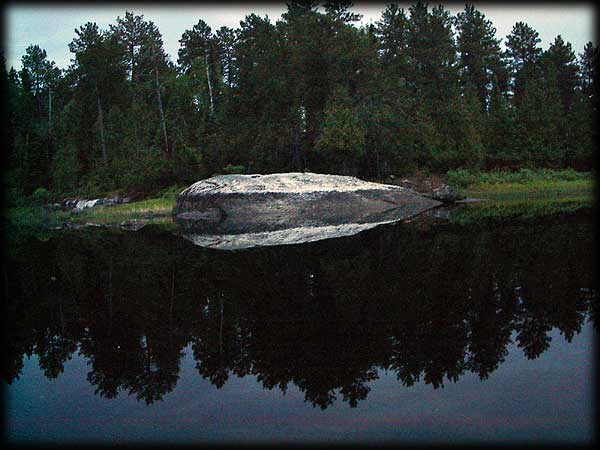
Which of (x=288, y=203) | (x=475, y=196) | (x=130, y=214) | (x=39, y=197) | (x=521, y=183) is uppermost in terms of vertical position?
(x=39, y=197)

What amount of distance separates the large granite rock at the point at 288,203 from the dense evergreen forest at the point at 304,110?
8.27 metres

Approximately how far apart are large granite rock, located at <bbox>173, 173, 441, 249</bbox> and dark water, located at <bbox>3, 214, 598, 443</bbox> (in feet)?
31.0

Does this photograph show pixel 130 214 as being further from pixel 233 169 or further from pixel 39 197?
pixel 39 197

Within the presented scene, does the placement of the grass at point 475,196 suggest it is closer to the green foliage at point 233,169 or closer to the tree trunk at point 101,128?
the green foliage at point 233,169

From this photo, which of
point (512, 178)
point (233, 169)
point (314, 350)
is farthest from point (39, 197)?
point (314, 350)

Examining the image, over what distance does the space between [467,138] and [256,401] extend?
37.1m

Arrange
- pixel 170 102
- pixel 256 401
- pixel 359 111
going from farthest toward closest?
pixel 170 102
pixel 359 111
pixel 256 401

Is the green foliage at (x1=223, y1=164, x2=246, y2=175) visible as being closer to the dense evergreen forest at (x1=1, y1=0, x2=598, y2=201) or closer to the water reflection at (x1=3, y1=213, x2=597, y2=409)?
the dense evergreen forest at (x1=1, y1=0, x2=598, y2=201)

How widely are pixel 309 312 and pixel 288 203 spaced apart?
15.6m

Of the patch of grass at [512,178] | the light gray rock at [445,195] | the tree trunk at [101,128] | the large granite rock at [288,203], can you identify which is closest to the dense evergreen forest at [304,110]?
the tree trunk at [101,128]

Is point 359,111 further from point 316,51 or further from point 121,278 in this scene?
point 121,278

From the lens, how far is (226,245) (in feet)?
43.2

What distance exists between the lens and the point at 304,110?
119ft

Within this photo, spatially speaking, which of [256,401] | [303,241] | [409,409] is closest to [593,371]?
[409,409]
